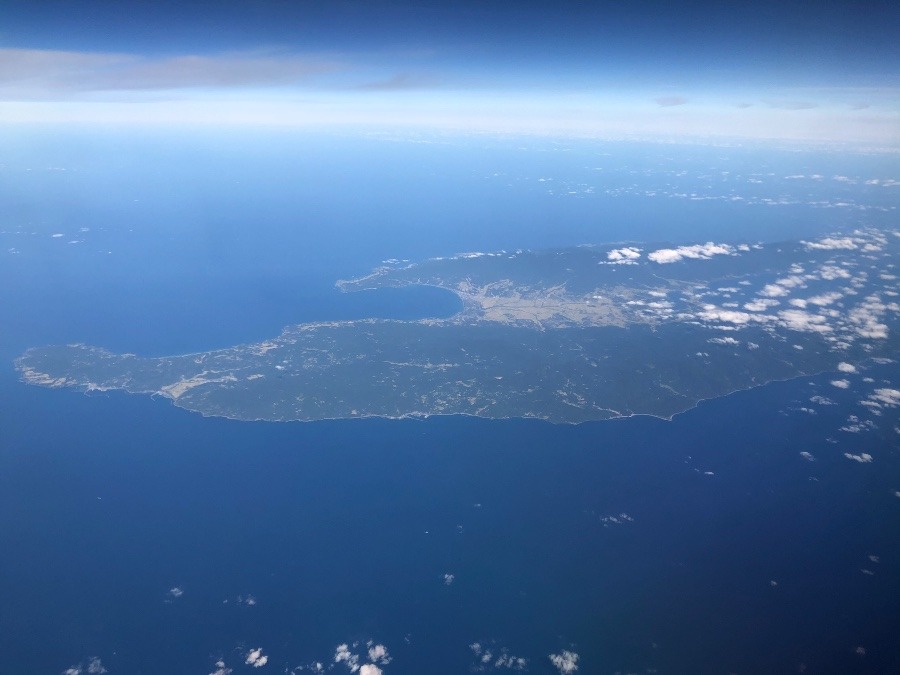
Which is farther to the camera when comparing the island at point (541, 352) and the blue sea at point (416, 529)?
the island at point (541, 352)

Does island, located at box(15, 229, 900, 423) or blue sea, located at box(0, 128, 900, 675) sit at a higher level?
island, located at box(15, 229, 900, 423)

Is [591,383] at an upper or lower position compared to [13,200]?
lower

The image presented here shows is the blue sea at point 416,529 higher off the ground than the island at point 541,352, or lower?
lower

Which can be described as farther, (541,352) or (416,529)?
(541,352)

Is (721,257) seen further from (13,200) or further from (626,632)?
(13,200)

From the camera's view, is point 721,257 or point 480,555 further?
point 721,257

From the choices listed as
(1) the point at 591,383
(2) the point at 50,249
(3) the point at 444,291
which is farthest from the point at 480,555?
(2) the point at 50,249

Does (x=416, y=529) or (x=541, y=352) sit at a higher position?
(x=541, y=352)

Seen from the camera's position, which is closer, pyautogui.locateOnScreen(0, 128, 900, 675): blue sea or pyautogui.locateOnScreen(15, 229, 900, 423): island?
pyautogui.locateOnScreen(0, 128, 900, 675): blue sea
